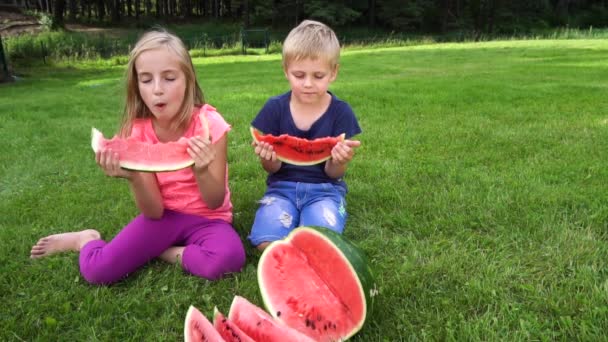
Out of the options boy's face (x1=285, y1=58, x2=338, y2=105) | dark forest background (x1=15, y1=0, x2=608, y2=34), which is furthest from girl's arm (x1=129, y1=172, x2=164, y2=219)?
dark forest background (x1=15, y1=0, x2=608, y2=34)

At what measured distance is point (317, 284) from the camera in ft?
7.75

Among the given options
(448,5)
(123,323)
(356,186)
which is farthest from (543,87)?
(448,5)

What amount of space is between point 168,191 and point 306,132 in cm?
100

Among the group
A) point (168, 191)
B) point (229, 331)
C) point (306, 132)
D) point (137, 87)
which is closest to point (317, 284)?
point (229, 331)

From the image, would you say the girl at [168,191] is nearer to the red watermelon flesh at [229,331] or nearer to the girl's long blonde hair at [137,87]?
the girl's long blonde hair at [137,87]

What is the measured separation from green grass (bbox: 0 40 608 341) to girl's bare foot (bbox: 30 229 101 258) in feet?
0.30

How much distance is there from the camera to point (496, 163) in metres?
4.59

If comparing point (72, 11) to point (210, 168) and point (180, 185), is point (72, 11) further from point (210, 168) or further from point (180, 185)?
point (210, 168)

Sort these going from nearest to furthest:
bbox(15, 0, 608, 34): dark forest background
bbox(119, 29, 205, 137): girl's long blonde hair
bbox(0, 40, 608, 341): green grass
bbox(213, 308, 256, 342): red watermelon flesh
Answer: bbox(213, 308, 256, 342): red watermelon flesh < bbox(0, 40, 608, 341): green grass < bbox(119, 29, 205, 137): girl's long blonde hair < bbox(15, 0, 608, 34): dark forest background

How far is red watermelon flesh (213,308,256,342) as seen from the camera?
1.91 m

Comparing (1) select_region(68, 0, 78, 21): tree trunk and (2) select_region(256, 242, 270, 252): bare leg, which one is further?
(1) select_region(68, 0, 78, 21): tree trunk

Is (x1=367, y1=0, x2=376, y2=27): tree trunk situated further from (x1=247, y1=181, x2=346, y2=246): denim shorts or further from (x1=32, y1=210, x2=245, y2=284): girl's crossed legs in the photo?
(x1=32, y1=210, x2=245, y2=284): girl's crossed legs

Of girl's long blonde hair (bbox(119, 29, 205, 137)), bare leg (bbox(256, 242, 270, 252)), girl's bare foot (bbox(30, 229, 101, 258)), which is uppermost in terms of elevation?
girl's long blonde hair (bbox(119, 29, 205, 137))

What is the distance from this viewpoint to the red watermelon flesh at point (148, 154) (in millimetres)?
2688
